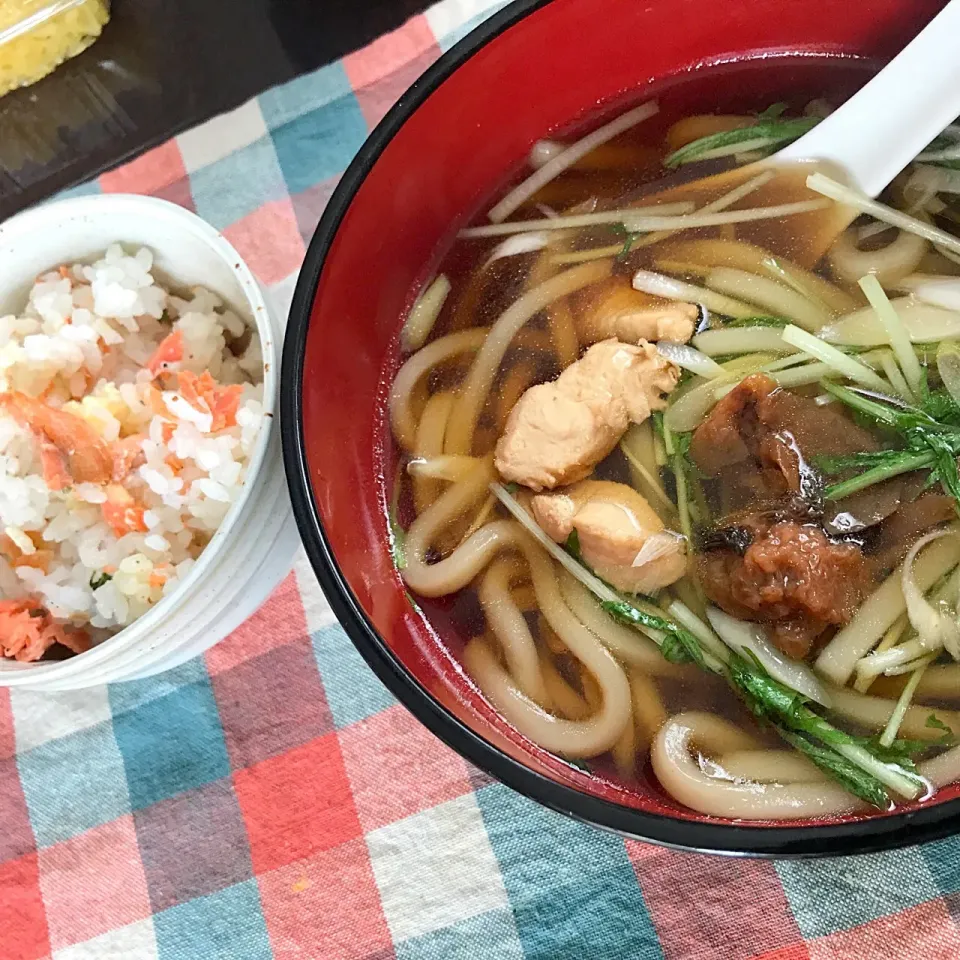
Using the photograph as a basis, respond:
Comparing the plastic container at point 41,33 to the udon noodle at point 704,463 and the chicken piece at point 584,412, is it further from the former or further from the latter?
the chicken piece at point 584,412

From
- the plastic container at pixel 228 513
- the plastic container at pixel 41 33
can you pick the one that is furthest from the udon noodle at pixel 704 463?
the plastic container at pixel 41 33

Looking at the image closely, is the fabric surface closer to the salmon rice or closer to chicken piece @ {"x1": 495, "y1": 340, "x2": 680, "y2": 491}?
A: the salmon rice

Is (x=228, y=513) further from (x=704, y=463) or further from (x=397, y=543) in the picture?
(x=704, y=463)

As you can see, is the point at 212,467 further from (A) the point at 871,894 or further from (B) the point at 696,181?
(A) the point at 871,894

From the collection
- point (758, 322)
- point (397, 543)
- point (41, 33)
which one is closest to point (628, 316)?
point (758, 322)

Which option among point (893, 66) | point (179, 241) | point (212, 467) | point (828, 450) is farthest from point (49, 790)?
point (893, 66)

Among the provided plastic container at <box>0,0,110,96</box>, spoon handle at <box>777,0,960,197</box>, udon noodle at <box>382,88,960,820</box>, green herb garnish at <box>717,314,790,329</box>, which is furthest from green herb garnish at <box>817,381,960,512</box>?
plastic container at <box>0,0,110,96</box>
